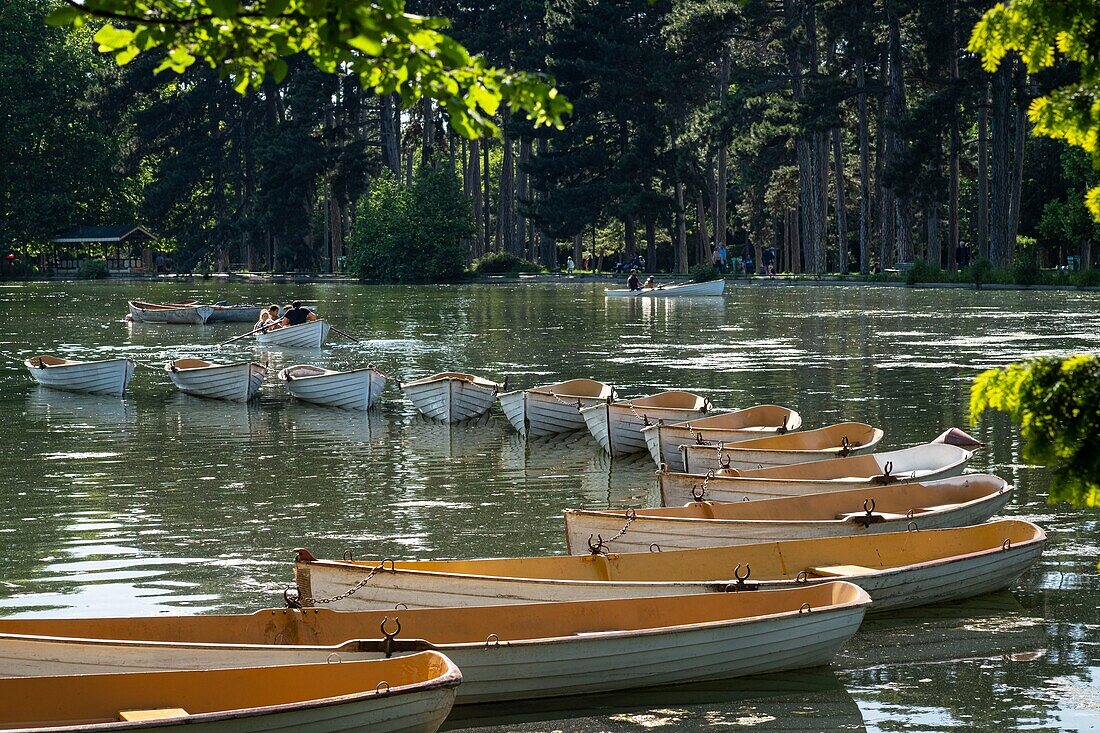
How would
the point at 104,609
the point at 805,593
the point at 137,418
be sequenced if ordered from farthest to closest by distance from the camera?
1. the point at 137,418
2. the point at 104,609
3. the point at 805,593

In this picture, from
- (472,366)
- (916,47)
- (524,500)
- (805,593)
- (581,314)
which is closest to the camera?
(805,593)

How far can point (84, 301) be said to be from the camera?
→ 2778 inches

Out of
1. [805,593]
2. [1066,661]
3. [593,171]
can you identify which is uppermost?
[593,171]

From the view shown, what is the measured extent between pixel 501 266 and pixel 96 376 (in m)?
63.5

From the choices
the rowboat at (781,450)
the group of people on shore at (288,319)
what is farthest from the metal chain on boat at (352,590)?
the group of people on shore at (288,319)

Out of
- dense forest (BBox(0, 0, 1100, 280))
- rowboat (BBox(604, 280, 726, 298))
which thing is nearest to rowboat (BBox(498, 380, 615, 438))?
dense forest (BBox(0, 0, 1100, 280))

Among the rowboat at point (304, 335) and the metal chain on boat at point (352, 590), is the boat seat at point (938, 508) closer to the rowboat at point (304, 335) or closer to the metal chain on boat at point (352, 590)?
the metal chain on boat at point (352, 590)

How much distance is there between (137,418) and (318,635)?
17809 millimetres

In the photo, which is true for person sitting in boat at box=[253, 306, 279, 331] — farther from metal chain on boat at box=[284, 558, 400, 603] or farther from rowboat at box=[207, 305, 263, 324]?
metal chain on boat at box=[284, 558, 400, 603]

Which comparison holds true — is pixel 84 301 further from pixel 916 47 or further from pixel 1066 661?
pixel 1066 661

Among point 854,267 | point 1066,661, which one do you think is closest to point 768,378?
point 1066,661

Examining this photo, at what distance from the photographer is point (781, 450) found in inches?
627

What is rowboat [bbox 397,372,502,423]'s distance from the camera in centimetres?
2459

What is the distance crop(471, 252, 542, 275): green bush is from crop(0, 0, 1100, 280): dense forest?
292cm
